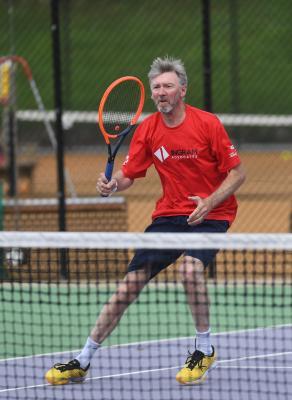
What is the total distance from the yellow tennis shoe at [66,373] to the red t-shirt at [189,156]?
0.82 metres

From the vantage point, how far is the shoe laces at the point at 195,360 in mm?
5363

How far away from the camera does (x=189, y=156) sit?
17.8ft

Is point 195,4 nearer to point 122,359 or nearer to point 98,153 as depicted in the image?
point 98,153

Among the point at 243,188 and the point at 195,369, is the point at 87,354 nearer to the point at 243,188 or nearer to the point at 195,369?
the point at 195,369

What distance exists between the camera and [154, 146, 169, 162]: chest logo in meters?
5.46

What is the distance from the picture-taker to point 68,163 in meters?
18.6

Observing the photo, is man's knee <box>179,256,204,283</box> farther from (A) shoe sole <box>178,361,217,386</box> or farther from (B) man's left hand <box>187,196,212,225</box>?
(A) shoe sole <box>178,361,217,386</box>

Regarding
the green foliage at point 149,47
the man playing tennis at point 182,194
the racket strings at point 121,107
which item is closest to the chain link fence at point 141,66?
the green foliage at point 149,47

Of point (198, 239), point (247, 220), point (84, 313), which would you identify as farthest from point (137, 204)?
point (198, 239)

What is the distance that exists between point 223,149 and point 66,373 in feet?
4.10

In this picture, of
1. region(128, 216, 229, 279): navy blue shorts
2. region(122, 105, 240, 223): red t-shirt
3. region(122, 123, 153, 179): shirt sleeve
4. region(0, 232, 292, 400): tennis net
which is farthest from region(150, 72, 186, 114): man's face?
region(0, 232, 292, 400): tennis net

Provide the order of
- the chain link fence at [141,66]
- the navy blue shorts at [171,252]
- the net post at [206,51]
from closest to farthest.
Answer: the navy blue shorts at [171,252] < the net post at [206,51] < the chain link fence at [141,66]

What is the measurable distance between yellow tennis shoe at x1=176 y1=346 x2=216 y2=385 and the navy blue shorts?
428 mm

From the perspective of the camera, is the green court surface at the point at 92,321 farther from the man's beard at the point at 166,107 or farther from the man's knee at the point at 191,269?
the man's beard at the point at 166,107
